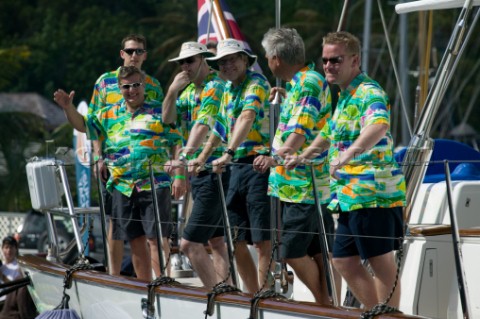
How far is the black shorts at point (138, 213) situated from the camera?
21.1 feet

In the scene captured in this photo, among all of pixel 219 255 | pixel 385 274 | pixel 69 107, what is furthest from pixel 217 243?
pixel 385 274

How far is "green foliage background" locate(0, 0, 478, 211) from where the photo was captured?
32.5 m

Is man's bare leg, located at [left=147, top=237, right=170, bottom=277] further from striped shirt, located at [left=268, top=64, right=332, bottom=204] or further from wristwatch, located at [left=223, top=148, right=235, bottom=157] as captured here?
striped shirt, located at [left=268, top=64, right=332, bottom=204]

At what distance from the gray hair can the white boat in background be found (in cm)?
74

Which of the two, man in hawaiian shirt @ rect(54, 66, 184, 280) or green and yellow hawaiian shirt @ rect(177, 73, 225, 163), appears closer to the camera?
green and yellow hawaiian shirt @ rect(177, 73, 225, 163)

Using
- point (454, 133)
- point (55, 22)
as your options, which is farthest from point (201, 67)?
point (55, 22)

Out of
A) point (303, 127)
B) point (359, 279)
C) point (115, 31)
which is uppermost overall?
point (115, 31)

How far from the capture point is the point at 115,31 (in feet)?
119

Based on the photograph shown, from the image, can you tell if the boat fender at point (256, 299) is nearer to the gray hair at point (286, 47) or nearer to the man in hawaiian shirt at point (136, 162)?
the gray hair at point (286, 47)

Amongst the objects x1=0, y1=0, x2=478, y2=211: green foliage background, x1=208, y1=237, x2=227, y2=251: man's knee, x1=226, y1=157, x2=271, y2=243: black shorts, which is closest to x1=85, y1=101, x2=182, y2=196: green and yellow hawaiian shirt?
x1=208, y1=237, x2=227, y2=251: man's knee

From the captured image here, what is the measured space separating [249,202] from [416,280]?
1.02 meters

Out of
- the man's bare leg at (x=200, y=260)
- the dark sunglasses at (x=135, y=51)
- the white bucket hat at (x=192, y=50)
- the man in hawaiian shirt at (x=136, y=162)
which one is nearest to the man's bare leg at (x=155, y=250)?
the man in hawaiian shirt at (x=136, y=162)

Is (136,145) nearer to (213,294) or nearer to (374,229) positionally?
(213,294)

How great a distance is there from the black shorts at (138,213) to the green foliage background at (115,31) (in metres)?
23.2
